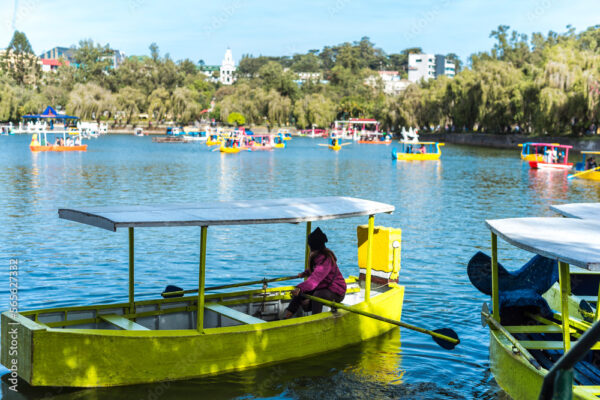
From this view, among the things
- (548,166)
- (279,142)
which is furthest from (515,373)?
(279,142)

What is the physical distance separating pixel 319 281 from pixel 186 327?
1.93 m

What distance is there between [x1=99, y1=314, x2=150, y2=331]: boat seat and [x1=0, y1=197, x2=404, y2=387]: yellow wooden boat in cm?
1

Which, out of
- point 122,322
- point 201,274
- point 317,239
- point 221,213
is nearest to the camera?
point 201,274

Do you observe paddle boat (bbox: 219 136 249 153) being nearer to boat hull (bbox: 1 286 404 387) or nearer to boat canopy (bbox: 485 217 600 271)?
boat hull (bbox: 1 286 404 387)

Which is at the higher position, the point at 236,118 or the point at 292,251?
the point at 236,118

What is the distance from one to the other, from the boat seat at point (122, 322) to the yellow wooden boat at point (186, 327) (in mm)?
13

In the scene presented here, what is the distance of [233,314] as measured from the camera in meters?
9.14

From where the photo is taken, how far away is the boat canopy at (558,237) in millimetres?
6028

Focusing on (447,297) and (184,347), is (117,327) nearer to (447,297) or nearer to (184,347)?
(184,347)

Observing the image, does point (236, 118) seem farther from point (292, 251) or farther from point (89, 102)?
point (292, 251)

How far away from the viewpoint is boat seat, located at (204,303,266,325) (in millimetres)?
8926

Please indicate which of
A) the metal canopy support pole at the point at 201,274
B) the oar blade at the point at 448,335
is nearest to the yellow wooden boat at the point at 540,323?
the oar blade at the point at 448,335

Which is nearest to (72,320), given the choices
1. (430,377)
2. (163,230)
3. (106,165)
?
(430,377)

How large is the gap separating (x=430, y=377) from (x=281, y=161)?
49765mm
